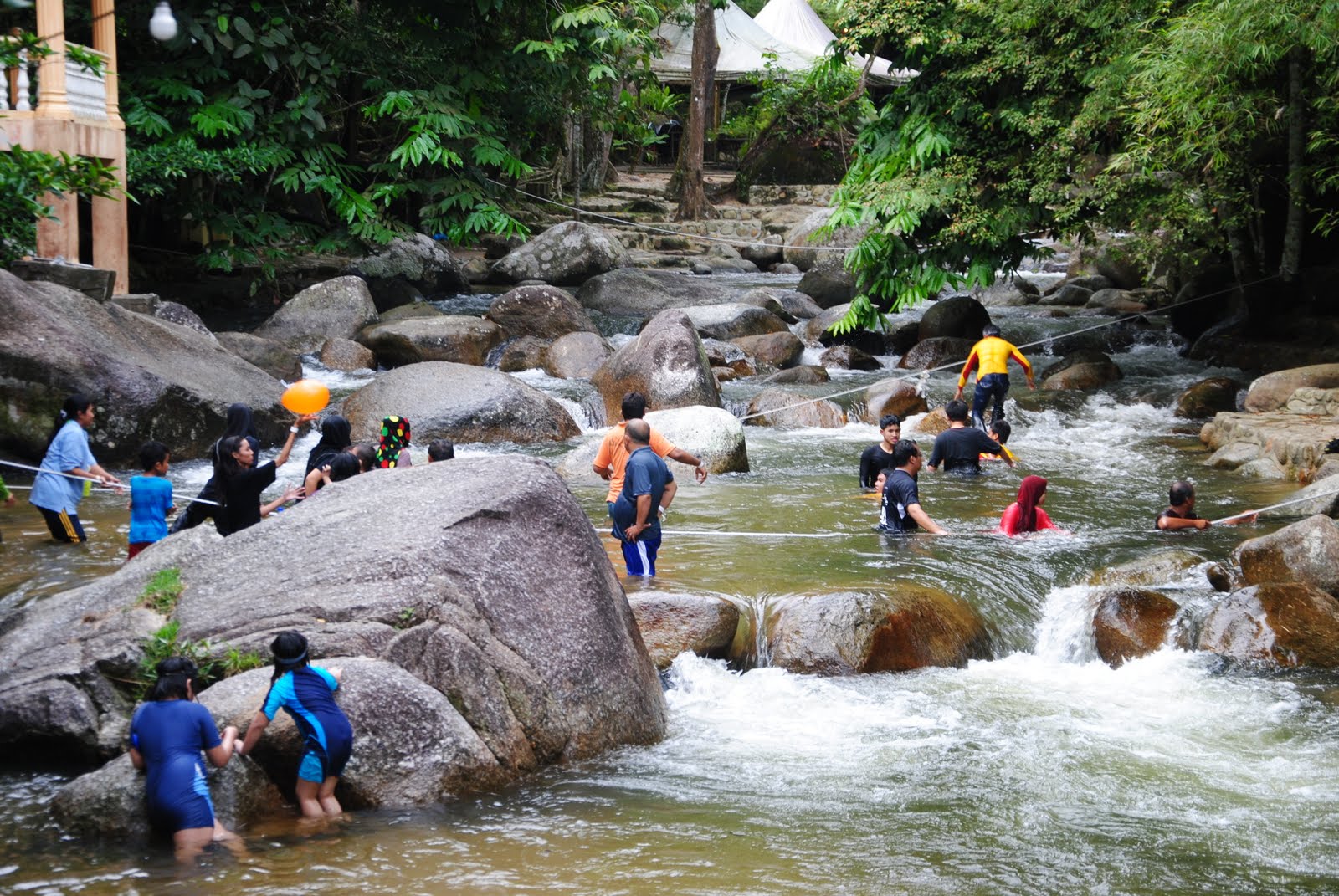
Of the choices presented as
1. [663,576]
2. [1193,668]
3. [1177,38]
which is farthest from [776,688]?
[1177,38]

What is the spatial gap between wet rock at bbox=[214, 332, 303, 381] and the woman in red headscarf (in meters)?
10.4

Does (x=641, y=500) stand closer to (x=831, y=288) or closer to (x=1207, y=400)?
(x=1207, y=400)

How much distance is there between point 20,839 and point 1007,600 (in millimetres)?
6445

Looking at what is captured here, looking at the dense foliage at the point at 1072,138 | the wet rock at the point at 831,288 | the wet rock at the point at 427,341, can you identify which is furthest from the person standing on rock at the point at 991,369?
the wet rock at the point at 831,288

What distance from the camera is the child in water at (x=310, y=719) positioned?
526 cm

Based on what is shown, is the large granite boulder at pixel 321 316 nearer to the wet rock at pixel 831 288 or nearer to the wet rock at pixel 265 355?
the wet rock at pixel 265 355

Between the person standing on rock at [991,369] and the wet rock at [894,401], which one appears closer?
the person standing on rock at [991,369]

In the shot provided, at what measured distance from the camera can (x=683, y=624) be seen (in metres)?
7.98

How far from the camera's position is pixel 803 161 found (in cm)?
3753

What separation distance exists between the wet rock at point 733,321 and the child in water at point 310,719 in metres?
15.9

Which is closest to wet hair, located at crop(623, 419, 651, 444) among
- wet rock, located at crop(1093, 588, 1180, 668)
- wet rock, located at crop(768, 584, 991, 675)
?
wet rock, located at crop(768, 584, 991, 675)

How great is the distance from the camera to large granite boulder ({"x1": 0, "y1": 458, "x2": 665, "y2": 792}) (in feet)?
18.7

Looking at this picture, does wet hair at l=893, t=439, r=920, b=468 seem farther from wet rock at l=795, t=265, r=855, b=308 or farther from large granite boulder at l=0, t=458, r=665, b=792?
wet rock at l=795, t=265, r=855, b=308

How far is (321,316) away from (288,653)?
49.2ft
